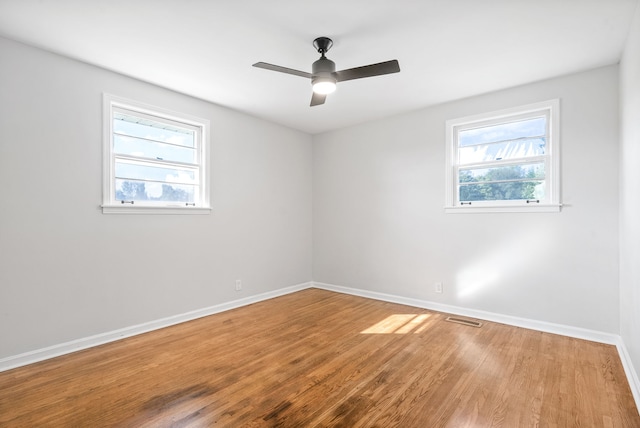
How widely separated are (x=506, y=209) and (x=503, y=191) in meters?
0.24

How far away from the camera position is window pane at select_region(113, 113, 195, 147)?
3.30 m

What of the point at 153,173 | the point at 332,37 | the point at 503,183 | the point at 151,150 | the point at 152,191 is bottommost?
the point at 152,191

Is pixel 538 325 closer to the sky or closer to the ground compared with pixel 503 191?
closer to the ground

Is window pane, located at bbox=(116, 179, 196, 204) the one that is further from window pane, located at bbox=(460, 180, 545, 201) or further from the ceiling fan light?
window pane, located at bbox=(460, 180, 545, 201)

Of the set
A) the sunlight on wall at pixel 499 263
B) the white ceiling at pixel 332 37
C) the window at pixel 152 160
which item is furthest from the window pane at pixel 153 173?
the sunlight on wall at pixel 499 263

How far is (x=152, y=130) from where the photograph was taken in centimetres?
356

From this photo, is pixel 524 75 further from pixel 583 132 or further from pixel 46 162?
pixel 46 162

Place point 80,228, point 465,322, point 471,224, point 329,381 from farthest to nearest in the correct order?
point 471,224
point 465,322
point 80,228
point 329,381

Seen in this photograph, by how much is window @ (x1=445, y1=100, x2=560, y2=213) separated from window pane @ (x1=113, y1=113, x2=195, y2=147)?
132 inches

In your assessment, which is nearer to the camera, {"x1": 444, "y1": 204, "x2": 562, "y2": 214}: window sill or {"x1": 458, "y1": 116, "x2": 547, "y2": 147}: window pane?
{"x1": 444, "y1": 204, "x2": 562, "y2": 214}: window sill

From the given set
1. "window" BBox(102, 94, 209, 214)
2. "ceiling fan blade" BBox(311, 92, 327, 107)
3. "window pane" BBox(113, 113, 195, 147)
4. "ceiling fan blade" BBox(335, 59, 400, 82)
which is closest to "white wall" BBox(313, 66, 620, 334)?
"ceiling fan blade" BBox(311, 92, 327, 107)

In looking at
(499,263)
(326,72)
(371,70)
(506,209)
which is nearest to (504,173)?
(506,209)

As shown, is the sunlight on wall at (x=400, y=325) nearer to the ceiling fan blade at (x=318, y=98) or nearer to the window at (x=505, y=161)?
the window at (x=505, y=161)

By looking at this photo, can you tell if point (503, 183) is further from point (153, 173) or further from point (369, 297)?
point (153, 173)
